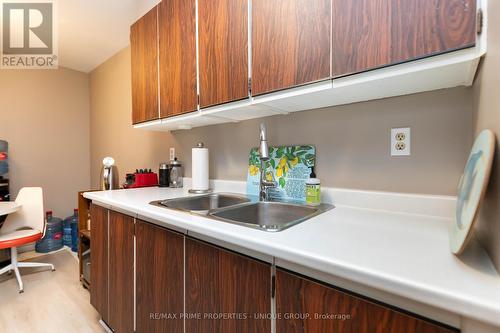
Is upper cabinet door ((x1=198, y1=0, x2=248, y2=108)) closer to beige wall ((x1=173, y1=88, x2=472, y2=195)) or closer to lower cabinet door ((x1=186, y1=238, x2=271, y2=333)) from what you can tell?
beige wall ((x1=173, y1=88, x2=472, y2=195))

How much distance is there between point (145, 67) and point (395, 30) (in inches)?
62.9

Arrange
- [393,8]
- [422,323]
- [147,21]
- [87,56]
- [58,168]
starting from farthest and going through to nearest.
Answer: [58,168]
[87,56]
[147,21]
[393,8]
[422,323]

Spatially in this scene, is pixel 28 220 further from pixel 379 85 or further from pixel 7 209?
pixel 379 85

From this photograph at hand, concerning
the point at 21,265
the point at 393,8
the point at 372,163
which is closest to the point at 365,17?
the point at 393,8

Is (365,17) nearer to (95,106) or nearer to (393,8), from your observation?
(393,8)

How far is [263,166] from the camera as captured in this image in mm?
1426

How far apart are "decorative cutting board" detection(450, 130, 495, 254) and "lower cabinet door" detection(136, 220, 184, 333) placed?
90 centimetres

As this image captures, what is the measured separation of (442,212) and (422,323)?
59 cm

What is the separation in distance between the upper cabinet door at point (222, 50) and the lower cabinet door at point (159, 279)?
73 centimetres

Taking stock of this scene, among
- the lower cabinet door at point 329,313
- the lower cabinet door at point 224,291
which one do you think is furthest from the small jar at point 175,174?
the lower cabinet door at point 329,313

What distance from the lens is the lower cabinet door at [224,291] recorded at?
74 cm

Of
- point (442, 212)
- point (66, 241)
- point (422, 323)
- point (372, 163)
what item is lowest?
point (66, 241)

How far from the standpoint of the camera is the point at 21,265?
2338mm

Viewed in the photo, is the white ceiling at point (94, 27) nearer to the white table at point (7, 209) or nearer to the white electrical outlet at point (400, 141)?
the white table at point (7, 209)
